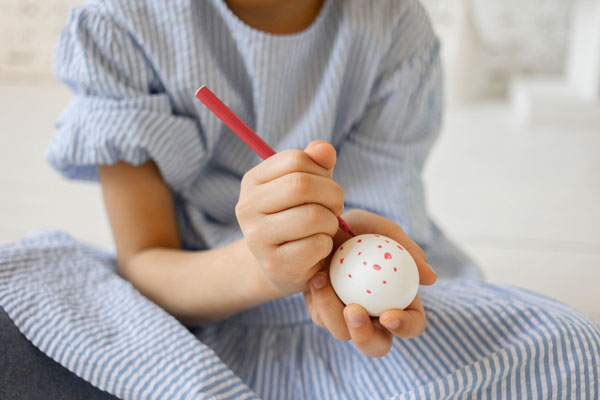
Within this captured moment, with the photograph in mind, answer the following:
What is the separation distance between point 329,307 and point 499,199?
87cm

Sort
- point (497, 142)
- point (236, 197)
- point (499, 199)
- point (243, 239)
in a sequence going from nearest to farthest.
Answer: point (243, 239)
point (236, 197)
point (499, 199)
point (497, 142)

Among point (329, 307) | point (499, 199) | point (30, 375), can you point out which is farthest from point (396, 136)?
point (499, 199)

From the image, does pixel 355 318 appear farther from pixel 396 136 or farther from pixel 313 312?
pixel 396 136

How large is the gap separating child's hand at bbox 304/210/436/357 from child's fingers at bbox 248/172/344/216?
0.08m

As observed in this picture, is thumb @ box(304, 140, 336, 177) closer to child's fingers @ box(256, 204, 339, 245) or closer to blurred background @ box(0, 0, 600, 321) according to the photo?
child's fingers @ box(256, 204, 339, 245)

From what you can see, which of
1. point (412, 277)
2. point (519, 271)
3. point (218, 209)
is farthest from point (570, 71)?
point (412, 277)

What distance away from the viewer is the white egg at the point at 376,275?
431mm

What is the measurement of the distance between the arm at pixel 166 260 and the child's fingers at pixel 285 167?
4.5 inches

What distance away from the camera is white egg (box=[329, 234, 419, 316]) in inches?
17.0

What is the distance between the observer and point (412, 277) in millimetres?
441

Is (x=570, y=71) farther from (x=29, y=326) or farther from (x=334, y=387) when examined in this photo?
(x=29, y=326)

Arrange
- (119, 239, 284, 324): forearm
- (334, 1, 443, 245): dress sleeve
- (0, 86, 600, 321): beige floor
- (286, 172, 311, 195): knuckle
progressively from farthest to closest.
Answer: (0, 86, 600, 321): beige floor → (334, 1, 443, 245): dress sleeve → (119, 239, 284, 324): forearm → (286, 172, 311, 195): knuckle

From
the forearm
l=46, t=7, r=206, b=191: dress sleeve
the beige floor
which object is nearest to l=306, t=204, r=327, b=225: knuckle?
the forearm

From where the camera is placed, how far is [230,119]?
1.38 ft
